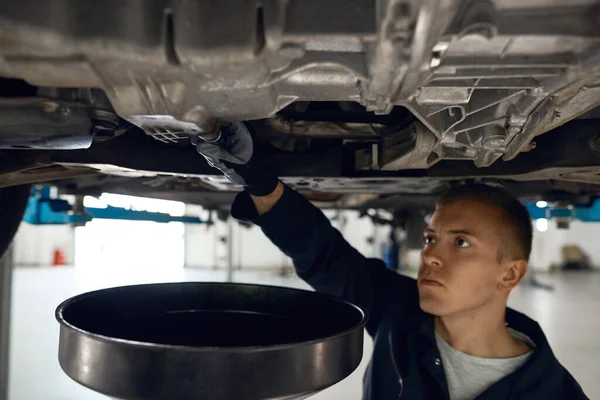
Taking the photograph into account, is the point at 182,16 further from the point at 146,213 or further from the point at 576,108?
the point at 146,213

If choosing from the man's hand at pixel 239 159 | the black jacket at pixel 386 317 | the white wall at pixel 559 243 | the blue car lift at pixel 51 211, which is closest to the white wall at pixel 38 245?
the blue car lift at pixel 51 211

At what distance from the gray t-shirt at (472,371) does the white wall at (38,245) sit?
5378 millimetres

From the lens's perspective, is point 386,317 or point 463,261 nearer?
point 463,261

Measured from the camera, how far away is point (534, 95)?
39cm

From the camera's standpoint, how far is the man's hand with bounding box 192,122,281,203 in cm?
50

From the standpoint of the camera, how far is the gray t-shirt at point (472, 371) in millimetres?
789

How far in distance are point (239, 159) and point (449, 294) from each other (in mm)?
441

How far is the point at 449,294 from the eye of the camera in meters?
0.75

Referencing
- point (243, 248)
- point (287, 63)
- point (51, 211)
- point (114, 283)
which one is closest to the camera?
point (287, 63)

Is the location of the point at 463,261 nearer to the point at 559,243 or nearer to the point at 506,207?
the point at 506,207

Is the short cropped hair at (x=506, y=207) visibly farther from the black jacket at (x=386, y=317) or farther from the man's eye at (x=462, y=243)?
the black jacket at (x=386, y=317)

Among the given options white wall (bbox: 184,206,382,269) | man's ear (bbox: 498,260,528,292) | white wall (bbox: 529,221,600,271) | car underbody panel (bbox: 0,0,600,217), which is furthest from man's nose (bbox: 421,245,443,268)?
white wall (bbox: 529,221,600,271)

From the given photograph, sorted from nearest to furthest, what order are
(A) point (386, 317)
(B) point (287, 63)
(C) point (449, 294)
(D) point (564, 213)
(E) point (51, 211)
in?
(B) point (287, 63), (C) point (449, 294), (A) point (386, 317), (E) point (51, 211), (D) point (564, 213)

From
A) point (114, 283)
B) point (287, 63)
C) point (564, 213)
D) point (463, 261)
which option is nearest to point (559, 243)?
point (564, 213)
